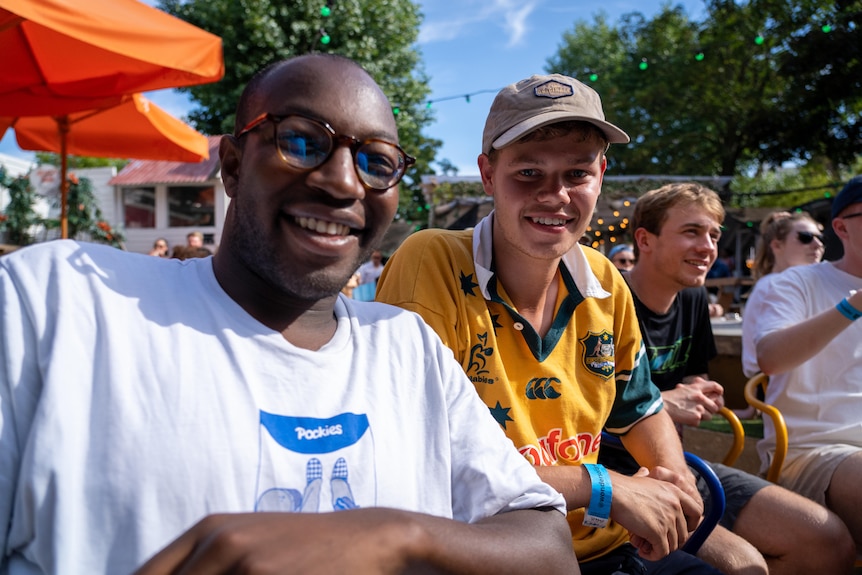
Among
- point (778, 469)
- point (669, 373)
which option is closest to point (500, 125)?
point (669, 373)

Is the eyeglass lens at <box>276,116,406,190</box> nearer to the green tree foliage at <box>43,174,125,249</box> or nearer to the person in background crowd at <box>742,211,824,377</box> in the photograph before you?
the person in background crowd at <box>742,211,824,377</box>

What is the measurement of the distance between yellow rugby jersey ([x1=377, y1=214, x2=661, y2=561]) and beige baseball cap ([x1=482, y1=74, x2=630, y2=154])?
34 centimetres

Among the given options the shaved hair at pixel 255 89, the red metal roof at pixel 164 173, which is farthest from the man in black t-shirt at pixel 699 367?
the red metal roof at pixel 164 173

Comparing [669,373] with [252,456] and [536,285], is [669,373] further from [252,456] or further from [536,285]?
[252,456]

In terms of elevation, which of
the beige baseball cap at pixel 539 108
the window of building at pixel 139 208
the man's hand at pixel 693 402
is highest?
the window of building at pixel 139 208

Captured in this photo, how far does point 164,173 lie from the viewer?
2219 cm

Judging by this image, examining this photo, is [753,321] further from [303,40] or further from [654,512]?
[303,40]

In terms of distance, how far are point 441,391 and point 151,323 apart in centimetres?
58

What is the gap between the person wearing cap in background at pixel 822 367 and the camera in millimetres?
2582

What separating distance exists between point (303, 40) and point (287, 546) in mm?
21393

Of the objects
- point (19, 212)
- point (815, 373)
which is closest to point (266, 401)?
point (815, 373)

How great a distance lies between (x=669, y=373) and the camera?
9.62ft

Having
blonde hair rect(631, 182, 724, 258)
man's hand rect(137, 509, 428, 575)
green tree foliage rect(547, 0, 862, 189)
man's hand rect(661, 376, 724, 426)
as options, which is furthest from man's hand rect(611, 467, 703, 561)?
green tree foliage rect(547, 0, 862, 189)

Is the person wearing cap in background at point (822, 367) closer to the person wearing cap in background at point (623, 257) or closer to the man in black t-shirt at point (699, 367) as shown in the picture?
the man in black t-shirt at point (699, 367)
